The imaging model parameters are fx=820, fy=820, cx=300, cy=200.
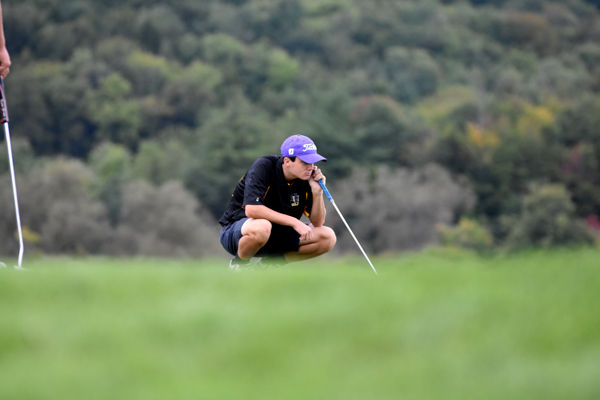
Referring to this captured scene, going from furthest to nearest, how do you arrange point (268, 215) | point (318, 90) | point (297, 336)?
point (318, 90), point (268, 215), point (297, 336)

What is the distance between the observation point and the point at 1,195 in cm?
5609

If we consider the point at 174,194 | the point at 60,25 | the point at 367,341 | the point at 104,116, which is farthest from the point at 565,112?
the point at 367,341

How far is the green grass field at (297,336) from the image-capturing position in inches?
113

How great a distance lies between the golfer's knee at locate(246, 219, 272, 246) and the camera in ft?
23.2

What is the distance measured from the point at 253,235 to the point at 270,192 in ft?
2.05

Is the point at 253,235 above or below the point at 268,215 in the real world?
below

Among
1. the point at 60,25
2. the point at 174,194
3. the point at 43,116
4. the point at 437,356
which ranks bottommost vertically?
the point at 437,356

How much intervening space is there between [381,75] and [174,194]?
34.7 m

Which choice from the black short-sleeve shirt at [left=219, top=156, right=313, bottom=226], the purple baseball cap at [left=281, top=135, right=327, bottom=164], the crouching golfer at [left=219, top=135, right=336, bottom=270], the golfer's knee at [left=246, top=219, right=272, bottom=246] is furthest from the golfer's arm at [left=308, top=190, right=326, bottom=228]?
the golfer's knee at [left=246, top=219, right=272, bottom=246]

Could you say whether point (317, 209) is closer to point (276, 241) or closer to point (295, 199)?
point (295, 199)

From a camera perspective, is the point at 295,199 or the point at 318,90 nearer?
the point at 295,199

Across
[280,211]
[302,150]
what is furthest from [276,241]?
[302,150]

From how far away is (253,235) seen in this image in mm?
7133

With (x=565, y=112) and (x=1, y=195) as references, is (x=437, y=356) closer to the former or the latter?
(x=1, y=195)
